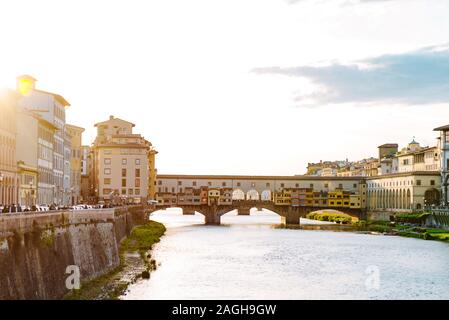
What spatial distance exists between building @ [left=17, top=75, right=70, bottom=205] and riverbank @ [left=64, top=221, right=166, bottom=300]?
9547 millimetres

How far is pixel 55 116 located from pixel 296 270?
33.4 metres

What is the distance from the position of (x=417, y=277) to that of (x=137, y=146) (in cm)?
6794

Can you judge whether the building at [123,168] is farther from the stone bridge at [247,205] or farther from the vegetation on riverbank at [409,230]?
the vegetation on riverbank at [409,230]

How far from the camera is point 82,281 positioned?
3709 cm

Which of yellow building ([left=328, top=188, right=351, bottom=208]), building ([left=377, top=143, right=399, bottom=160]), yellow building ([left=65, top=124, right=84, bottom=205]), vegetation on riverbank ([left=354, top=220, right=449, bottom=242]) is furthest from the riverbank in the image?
building ([left=377, top=143, right=399, bottom=160])

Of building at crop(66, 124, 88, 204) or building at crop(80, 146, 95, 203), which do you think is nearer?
building at crop(66, 124, 88, 204)

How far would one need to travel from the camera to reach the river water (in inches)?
1570

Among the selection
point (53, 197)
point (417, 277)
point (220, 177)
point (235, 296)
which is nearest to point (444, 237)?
point (417, 277)

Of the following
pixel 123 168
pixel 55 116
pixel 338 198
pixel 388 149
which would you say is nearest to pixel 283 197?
pixel 338 198

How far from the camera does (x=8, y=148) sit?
1981 inches

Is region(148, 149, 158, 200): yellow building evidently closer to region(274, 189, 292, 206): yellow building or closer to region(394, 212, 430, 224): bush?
region(274, 189, 292, 206): yellow building

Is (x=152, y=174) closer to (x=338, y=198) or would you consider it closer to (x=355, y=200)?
(x=338, y=198)
